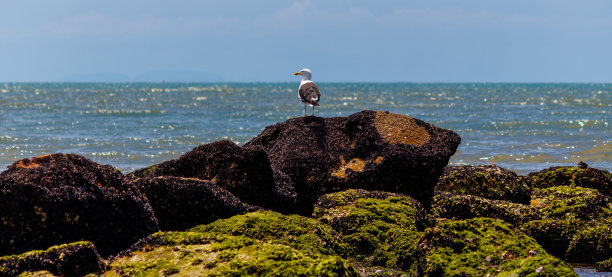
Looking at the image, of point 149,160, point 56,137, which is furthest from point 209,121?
point 149,160

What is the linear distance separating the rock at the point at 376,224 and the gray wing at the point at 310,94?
4757 millimetres

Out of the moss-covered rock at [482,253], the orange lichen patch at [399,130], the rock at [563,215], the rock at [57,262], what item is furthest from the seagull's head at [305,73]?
the rock at [57,262]

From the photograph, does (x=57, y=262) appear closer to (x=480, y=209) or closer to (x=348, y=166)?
(x=348, y=166)

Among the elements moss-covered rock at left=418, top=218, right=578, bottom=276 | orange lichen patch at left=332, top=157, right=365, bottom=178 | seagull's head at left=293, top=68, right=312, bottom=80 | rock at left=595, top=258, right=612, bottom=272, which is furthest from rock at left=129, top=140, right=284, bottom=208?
seagull's head at left=293, top=68, right=312, bottom=80

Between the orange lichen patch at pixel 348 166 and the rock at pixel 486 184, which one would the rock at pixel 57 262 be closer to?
the orange lichen patch at pixel 348 166

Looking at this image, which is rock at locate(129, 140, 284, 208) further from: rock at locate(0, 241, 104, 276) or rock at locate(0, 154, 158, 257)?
rock at locate(0, 241, 104, 276)

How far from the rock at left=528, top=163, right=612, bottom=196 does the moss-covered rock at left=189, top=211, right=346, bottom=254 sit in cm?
572

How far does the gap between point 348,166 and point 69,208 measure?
13.1 feet

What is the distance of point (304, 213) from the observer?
301 inches

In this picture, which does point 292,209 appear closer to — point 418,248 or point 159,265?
point 418,248

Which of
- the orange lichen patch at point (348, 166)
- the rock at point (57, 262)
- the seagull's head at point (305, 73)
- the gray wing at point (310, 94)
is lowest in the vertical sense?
the rock at point (57, 262)

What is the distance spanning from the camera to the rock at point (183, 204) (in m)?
5.92

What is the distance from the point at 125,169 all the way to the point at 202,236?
10.7 meters

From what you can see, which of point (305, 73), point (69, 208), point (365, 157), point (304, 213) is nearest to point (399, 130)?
point (365, 157)
